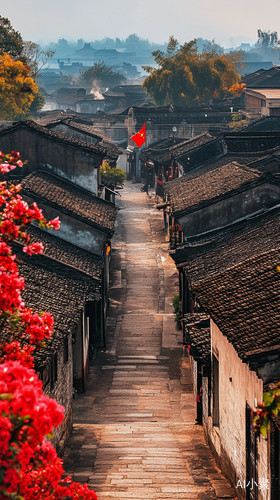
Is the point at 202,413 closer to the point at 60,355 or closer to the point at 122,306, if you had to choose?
the point at 60,355

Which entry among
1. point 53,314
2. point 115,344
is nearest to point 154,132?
point 115,344

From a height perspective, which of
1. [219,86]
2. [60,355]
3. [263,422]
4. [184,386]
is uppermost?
[219,86]

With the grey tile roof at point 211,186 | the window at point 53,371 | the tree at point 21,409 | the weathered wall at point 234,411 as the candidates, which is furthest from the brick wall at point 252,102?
the tree at point 21,409

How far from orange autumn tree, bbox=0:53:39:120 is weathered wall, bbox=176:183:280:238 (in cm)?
4331

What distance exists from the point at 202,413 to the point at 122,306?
1421 cm

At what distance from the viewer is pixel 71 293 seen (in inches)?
824

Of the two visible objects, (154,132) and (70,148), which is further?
(154,132)

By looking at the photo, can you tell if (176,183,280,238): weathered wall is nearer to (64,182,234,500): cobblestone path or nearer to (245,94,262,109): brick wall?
(64,182,234,500): cobblestone path

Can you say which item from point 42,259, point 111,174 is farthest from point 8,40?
point 42,259

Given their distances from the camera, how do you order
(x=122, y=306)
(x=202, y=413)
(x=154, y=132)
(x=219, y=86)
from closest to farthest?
(x=202, y=413), (x=122, y=306), (x=154, y=132), (x=219, y=86)

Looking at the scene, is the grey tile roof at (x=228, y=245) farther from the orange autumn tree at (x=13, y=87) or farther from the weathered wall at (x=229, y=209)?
the orange autumn tree at (x=13, y=87)

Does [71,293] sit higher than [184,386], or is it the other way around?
[71,293]

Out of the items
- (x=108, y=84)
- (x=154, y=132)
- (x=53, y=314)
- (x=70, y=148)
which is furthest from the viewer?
(x=108, y=84)

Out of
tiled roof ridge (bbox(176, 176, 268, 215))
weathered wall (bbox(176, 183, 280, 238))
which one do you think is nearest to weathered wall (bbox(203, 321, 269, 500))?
weathered wall (bbox(176, 183, 280, 238))
